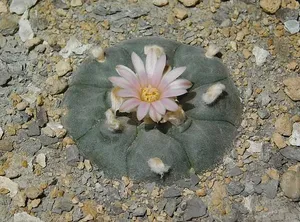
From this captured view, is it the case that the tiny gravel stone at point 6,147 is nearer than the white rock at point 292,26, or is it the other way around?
the tiny gravel stone at point 6,147

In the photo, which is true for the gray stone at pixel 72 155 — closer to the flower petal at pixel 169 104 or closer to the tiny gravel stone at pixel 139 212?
the tiny gravel stone at pixel 139 212

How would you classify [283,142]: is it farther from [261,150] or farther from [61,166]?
[61,166]

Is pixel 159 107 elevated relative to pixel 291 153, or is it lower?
elevated

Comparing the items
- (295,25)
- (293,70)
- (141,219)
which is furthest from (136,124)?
(295,25)

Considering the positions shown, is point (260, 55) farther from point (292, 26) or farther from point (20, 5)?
point (20, 5)

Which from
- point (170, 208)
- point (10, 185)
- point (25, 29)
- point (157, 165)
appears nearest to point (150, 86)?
point (157, 165)

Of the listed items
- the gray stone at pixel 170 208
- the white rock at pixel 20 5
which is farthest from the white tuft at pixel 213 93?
the white rock at pixel 20 5

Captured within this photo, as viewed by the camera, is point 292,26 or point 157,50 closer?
point 157,50

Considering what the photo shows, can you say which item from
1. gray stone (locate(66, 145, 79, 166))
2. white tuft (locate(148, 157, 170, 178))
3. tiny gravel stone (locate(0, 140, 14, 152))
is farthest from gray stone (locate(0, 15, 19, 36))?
white tuft (locate(148, 157, 170, 178))

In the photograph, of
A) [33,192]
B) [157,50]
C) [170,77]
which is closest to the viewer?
[170,77]
